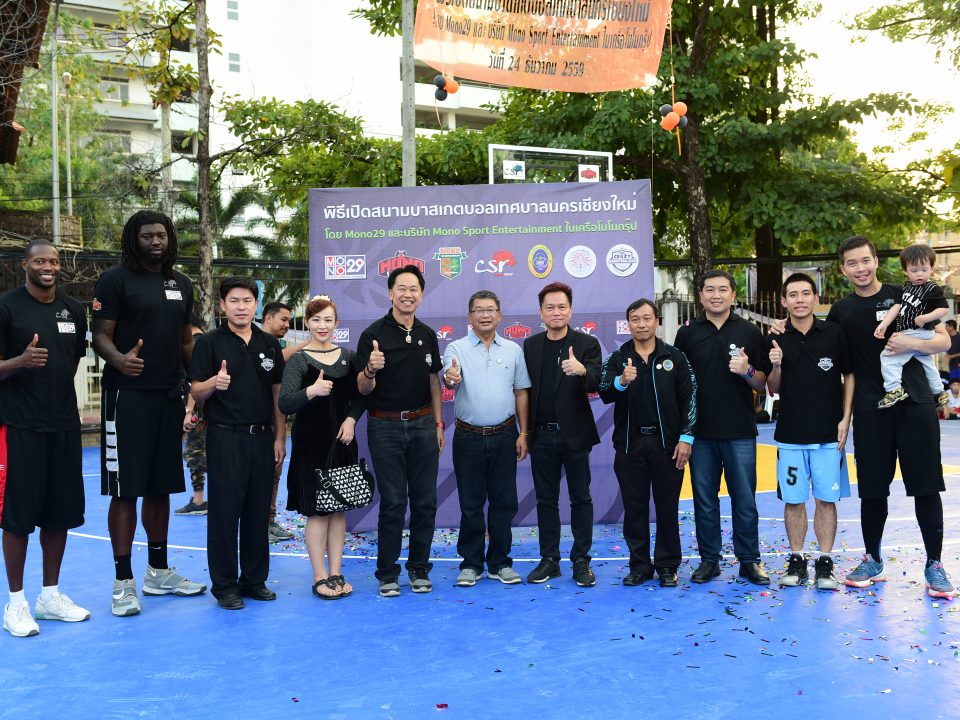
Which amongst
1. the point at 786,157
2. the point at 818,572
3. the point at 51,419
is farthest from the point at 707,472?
the point at 786,157

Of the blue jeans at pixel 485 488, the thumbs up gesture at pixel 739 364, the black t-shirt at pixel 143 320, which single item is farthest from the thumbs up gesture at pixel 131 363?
the thumbs up gesture at pixel 739 364

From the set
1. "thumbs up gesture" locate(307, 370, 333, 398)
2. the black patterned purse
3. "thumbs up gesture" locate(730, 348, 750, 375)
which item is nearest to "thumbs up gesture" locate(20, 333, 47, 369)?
"thumbs up gesture" locate(307, 370, 333, 398)

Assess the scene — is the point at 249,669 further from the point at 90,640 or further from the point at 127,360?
the point at 127,360

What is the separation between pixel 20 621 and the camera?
4.77m

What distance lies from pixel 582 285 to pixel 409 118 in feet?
20.9

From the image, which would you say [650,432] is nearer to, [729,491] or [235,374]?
[729,491]

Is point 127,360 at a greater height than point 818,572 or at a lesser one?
greater

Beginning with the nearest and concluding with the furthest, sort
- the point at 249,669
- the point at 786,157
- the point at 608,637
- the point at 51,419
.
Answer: the point at 249,669 → the point at 608,637 → the point at 51,419 → the point at 786,157

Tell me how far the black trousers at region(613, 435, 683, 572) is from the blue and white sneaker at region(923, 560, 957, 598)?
4.61 ft

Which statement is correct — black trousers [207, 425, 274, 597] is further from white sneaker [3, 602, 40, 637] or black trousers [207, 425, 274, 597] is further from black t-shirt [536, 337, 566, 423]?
black t-shirt [536, 337, 566, 423]

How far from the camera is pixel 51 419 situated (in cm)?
490

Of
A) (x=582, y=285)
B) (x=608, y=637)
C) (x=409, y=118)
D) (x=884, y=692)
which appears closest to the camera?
(x=884, y=692)

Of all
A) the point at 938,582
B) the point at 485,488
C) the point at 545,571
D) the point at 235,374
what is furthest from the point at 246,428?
A: the point at 938,582

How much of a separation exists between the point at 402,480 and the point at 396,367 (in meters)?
0.69
